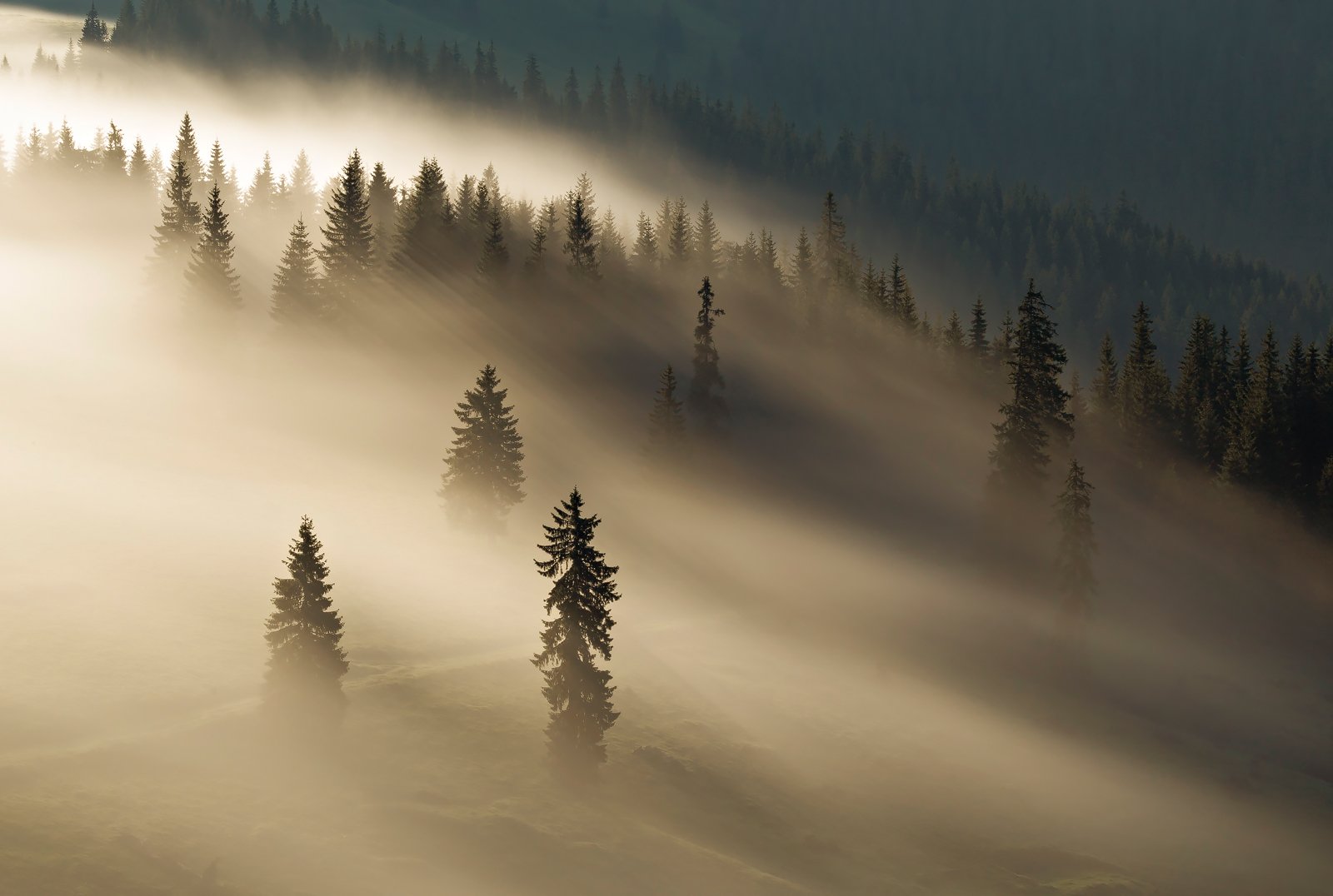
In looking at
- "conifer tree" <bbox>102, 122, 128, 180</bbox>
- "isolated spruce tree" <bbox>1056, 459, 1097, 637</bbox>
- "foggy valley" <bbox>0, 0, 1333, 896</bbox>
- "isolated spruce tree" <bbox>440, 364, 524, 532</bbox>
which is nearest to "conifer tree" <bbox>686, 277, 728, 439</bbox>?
"foggy valley" <bbox>0, 0, 1333, 896</bbox>

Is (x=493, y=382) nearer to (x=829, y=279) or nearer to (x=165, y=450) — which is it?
(x=165, y=450)

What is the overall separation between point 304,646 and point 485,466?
24183 mm

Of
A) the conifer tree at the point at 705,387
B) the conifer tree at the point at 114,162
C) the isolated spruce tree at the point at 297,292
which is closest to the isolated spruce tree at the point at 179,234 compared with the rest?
the isolated spruce tree at the point at 297,292

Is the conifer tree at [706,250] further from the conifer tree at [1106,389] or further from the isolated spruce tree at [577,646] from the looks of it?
the isolated spruce tree at [577,646]

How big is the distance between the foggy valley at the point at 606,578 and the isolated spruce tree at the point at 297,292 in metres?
0.31

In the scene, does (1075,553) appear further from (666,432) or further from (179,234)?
(179,234)

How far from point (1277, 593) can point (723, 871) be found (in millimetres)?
57510

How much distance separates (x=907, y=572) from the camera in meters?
80.6

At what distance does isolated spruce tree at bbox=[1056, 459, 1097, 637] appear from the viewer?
66938 millimetres

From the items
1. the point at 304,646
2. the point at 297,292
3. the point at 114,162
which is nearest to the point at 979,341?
the point at 297,292

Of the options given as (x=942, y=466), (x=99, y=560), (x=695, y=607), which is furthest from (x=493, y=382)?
(x=942, y=466)

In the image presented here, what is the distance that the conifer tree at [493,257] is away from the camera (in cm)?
11169

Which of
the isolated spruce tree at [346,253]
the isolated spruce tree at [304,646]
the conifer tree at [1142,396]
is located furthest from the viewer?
the conifer tree at [1142,396]

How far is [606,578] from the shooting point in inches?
2530
